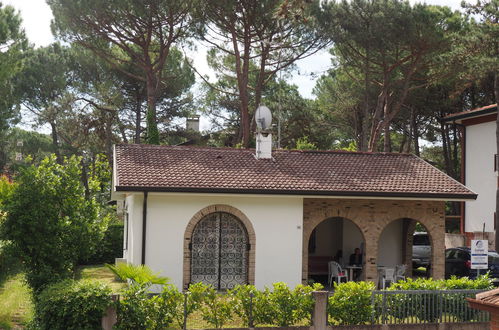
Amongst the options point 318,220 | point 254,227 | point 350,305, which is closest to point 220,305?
point 350,305

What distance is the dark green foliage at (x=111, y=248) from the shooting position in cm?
2661

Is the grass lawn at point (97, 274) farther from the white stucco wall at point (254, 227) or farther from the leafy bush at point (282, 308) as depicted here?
the leafy bush at point (282, 308)

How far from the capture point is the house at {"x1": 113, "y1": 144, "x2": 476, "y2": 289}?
16234 mm

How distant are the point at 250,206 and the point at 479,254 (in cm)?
582

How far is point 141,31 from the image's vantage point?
30.1 m

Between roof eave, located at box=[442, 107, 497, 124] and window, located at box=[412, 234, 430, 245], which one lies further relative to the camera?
roof eave, located at box=[442, 107, 497, 124]

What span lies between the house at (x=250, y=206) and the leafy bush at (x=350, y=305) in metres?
4.99

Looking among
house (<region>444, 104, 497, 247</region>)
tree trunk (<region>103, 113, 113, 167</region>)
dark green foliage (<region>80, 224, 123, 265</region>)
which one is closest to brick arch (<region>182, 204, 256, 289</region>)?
dark green foliage (<region>80, 224, 123, 265</region>)

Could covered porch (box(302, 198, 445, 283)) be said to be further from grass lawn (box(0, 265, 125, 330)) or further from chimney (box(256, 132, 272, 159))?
grass lawn (box(0, 265, 125, 330))

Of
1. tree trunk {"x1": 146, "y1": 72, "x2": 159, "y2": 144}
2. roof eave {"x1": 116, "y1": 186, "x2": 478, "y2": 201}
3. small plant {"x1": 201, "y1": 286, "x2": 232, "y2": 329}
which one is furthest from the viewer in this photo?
tree trunk {"x1": 146, "y1": 72, "x2": 159, "y2": 144}

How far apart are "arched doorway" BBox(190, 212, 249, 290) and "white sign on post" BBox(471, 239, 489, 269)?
5711 millimetres

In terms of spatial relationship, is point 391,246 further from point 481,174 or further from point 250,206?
point 481,174

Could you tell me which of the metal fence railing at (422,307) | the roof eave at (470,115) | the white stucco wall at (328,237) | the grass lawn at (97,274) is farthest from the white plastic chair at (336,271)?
the roof eave at (470,115)

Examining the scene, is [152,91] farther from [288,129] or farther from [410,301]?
[410,301]
